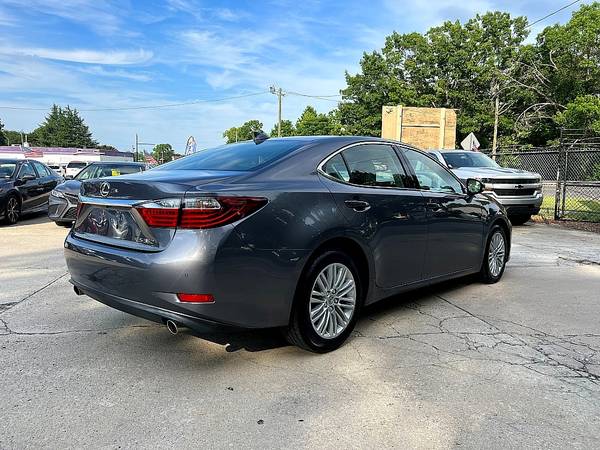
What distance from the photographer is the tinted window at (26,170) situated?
12325 mm

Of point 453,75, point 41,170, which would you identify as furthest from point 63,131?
point 41,170

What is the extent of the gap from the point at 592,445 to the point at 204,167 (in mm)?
3074

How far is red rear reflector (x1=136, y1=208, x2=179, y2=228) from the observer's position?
3.14 meters

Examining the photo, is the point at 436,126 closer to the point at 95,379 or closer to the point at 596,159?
the point at 596,159

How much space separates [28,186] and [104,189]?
33.6 feet

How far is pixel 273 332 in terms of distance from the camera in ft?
13.8

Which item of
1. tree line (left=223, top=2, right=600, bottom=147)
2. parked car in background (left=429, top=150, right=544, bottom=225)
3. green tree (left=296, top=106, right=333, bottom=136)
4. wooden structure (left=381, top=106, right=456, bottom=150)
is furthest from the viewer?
green tree (left=296, top=106, right=333, bottom=136)

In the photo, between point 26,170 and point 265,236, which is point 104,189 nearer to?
point 265,236

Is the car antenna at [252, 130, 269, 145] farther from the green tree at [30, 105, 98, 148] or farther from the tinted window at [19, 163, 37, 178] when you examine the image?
the green tree at [30, 105, 98, 148]

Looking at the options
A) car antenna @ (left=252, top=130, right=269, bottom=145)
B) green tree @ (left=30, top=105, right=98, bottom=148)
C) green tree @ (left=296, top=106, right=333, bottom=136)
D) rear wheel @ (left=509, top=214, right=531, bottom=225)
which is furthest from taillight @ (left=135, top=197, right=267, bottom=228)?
green tree @ (left=30, top=105, right=98, bottom=148)

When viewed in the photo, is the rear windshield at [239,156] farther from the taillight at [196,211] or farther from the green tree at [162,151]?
the green tree at [162,151]

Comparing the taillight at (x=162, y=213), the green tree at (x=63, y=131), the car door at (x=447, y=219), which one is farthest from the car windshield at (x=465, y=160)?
the green tree at (x=63, y=131)

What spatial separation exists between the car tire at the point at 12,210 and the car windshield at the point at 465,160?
10.00 meters

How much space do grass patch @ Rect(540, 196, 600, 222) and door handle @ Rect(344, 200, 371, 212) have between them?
11.1 m
